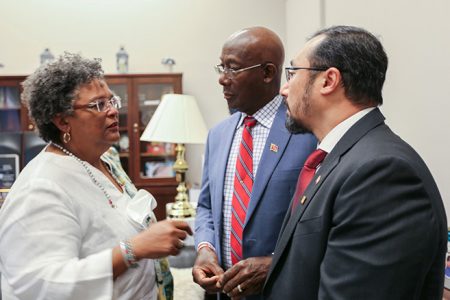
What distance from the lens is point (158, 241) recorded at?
1.17 m

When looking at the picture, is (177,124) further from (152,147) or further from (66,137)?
(152,147)

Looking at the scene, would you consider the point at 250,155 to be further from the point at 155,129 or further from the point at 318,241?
the point at 155,129

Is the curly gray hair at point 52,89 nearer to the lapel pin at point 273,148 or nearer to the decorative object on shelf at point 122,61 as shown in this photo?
the lapel pin at point 273,148

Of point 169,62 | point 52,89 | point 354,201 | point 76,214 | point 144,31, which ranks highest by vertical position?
point 144,31

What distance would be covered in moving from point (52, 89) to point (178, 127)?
1.63 metres

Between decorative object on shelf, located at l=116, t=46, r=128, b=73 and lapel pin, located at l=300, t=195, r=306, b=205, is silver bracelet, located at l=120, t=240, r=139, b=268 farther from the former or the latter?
decorative object on shelf, located at l=116, t=46, r=128, b=73

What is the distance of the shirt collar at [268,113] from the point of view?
1.51 m

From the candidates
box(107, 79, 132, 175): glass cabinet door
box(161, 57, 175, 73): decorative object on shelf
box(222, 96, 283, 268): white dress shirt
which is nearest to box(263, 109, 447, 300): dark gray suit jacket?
box(222, 96, 283, 268): white dress shirt

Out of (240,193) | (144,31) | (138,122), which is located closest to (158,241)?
(240,193)

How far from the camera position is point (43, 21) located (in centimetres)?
531

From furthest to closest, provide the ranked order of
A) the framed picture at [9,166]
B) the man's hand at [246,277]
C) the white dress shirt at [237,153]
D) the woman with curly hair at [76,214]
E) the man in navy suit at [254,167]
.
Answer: the framed picture at [9,166] → the white dress shirt at [237,153] → the man in navy suit at [254,167] → the man's hand at [246,277] → the woman with curly hair at [76,214]

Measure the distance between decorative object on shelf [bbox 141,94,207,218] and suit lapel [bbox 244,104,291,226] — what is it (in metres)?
1.44

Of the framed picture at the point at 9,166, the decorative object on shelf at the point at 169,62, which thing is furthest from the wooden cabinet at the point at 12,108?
the framed picture at the point at 9,166

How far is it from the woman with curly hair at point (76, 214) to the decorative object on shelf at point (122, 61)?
3.89 m
